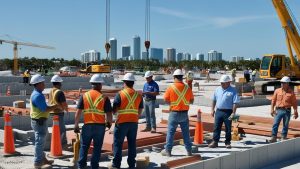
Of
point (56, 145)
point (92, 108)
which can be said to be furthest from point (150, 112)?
point (92, 108)

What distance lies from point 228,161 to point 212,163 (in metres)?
0.53

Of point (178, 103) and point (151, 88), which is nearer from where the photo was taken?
point (178, 103)

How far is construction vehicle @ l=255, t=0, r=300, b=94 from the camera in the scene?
2733cm

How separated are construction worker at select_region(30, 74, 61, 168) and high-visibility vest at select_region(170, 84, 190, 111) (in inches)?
92.5

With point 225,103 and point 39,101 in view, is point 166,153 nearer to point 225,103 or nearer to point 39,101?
point 225,103

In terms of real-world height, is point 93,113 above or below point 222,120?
above

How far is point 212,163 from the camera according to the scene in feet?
24.1

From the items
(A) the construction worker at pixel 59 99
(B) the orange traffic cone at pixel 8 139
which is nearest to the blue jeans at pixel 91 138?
(A) the construction worker at pixel 59 99

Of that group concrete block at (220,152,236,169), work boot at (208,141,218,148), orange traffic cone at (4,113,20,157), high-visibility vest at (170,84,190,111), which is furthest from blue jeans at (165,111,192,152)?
orange traffic cone at (4,113,20,157)

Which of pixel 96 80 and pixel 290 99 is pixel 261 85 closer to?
pixel 290 99

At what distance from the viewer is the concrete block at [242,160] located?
8000 mm

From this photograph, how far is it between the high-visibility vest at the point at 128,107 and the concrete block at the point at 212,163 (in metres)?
1.43

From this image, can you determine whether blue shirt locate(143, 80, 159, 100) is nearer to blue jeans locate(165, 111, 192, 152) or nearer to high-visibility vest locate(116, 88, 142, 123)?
blue jeans locate(165, 111, 192, 152)

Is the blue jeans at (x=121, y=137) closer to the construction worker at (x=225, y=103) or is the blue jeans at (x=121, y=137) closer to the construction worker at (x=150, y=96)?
the construction worker at (x=225, y=103)
